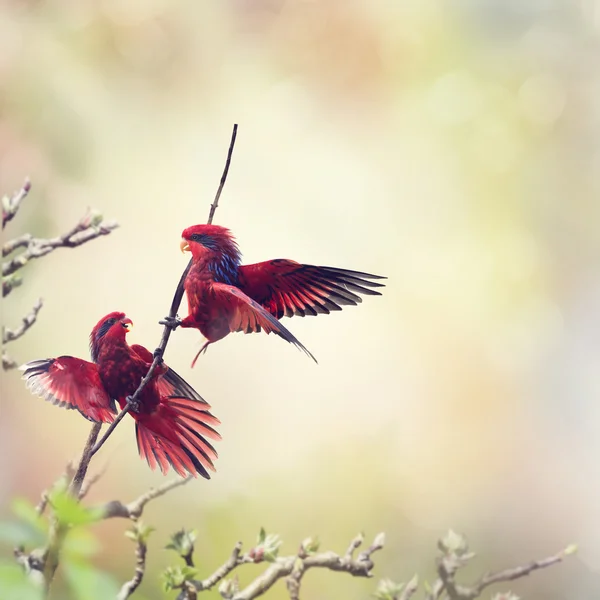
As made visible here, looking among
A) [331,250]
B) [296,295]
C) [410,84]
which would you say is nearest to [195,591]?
[296,295]

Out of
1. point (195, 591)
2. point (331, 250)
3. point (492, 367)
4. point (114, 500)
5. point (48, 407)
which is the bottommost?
point (195, 591)

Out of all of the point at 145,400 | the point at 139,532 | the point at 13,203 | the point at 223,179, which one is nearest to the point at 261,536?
the point at 139,532

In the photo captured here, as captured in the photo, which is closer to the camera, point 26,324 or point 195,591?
point 195,591

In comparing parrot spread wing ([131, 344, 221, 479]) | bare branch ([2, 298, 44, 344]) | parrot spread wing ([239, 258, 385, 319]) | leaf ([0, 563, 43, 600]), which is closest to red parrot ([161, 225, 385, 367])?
parrot spread wing ([239, 258, 385, 319])

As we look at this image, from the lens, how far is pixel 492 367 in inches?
43.9

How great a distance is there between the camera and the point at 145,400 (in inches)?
45.0

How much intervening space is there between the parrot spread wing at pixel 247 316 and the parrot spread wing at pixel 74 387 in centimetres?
27

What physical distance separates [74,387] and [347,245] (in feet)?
1.89

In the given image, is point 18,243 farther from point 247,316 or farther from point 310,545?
point 310,545

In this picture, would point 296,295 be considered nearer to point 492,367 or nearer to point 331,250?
point 331,250

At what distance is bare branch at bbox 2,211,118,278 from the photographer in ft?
4.01

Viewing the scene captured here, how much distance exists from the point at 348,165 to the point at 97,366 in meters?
0.61

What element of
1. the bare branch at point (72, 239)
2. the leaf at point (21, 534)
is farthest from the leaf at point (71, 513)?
the bare branch at point (72, 239)

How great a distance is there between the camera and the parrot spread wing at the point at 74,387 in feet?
3.79
